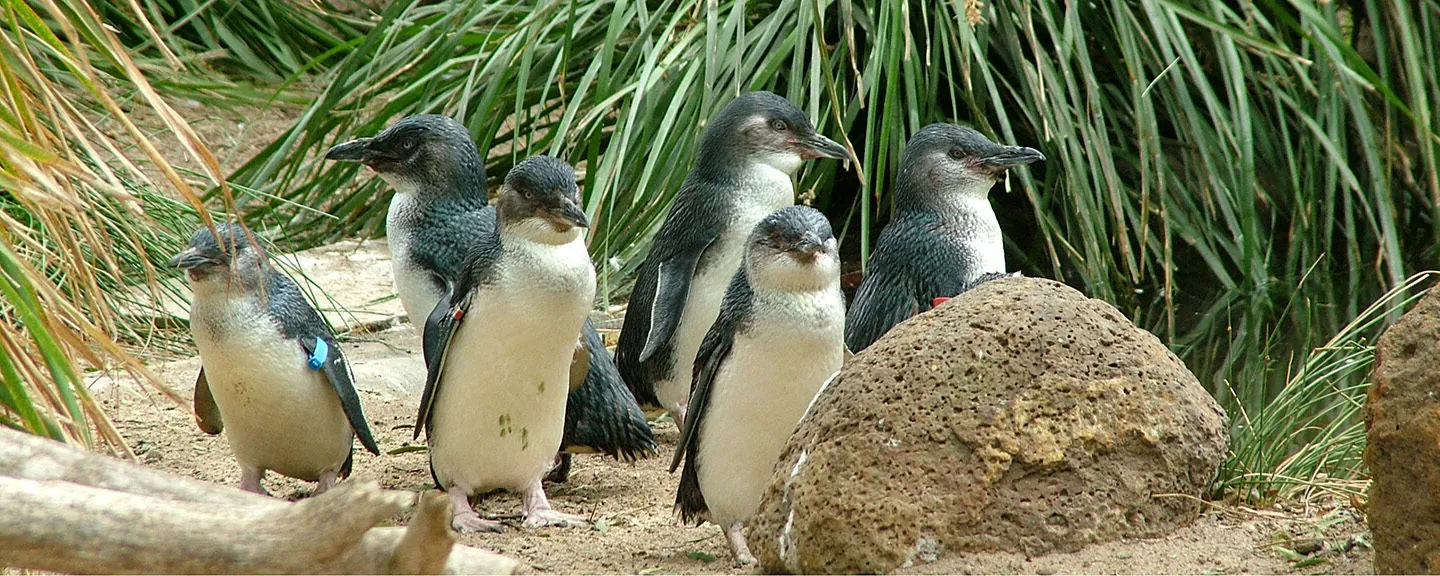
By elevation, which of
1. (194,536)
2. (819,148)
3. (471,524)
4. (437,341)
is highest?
(194,536)

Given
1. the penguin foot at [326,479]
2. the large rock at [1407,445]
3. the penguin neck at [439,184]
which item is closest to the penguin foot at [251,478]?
the penguin foot at [326,479]

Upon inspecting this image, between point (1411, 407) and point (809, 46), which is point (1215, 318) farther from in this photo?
point (1411, 407)

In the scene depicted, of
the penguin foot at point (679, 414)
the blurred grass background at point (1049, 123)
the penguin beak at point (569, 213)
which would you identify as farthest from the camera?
the blurred grass background at point (1049, 123)

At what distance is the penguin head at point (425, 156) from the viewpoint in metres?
4.15

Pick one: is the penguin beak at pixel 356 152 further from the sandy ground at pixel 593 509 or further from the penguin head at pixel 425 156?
the sandy ground at pixel 593 509

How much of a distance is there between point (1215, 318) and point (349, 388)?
308 cm

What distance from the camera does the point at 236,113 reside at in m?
7.61

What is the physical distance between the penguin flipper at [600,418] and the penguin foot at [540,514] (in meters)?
0.32

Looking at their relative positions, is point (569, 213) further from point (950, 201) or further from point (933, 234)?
point (950, 201)

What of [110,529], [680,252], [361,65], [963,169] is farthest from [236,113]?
[110,529]

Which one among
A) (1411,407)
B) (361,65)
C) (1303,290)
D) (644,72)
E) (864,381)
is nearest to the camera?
(1411,407)

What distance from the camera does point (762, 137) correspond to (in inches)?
181

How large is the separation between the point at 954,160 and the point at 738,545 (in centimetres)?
157

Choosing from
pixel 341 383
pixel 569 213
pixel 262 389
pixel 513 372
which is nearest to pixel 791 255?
pixel 569 213
